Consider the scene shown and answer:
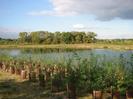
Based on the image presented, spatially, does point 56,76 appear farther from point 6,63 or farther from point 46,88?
point 6,63

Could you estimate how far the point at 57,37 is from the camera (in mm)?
84312

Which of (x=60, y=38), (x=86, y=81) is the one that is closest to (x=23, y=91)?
(x=86, y=81)

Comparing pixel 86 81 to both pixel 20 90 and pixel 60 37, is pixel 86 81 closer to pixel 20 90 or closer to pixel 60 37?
pixel 20 90

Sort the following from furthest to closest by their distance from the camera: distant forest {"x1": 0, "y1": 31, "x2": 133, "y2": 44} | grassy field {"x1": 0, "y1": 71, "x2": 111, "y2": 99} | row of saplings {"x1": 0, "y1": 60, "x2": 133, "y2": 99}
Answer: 1. distant forest {"x1": 0, "y1": 31, "x2": 133, "y2": 44}
2. grassy field {"x1": 0, "y1": 71, "x2": 111, "y2": 99}
3. row of saplings {"x1": 0, "y1": 60, "x2": 133, "y2": 99}

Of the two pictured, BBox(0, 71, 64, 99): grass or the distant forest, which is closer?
BBox(0, 71, 64, 99): grass

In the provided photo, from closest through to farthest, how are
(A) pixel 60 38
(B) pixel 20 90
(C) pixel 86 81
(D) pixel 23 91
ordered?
(C) pixel 86 81, (D) pixel 23 91, (B) pixel 20 90, (A) pixel 60 38

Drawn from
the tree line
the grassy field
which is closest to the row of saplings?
the grassy field

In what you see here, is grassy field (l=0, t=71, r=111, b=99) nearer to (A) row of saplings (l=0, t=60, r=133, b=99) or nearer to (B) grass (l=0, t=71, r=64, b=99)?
(B) grass (l=0, t=71, r=64, b=99)

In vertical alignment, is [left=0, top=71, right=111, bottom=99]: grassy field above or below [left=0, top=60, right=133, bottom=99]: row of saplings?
below

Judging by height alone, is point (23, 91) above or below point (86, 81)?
below

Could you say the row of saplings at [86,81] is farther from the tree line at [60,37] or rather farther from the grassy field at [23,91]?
the tree line at [60,37]

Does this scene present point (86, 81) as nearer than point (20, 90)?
Yes

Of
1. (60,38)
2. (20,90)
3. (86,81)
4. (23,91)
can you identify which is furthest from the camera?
(60,38)

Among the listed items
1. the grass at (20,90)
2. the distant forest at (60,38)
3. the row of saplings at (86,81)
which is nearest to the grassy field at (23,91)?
the grass at (20,90)
